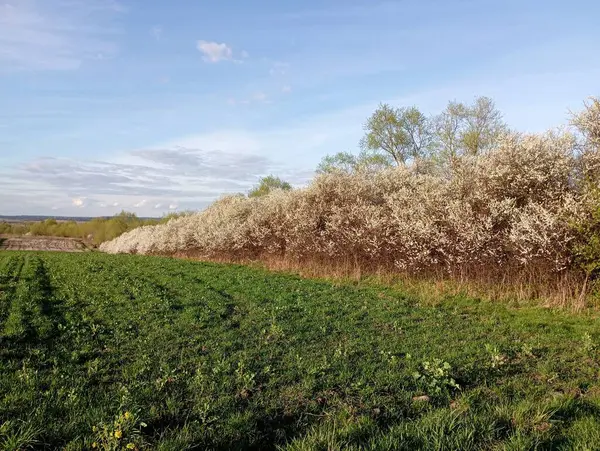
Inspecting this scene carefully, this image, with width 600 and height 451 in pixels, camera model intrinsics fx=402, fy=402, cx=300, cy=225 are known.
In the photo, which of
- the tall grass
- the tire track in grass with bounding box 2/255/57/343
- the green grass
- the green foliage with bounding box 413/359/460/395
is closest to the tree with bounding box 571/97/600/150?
the tall grass

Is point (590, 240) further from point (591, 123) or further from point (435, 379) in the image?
Result: point (435, 379)

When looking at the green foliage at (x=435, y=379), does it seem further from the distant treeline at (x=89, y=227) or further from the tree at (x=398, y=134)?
the distant treeline at (x=89, y=227)

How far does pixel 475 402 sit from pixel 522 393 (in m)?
0.96

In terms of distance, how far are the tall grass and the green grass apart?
2779 millimetres

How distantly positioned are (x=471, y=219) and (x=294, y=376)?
12.6 meters

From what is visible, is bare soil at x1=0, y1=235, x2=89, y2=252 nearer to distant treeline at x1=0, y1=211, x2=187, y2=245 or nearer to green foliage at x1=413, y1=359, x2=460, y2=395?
distant treeline at x1=0, y1=211, x2=187, y2=245

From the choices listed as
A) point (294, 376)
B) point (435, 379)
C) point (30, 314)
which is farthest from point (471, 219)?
point (30, 314)

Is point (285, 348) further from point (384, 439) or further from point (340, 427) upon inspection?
point (384, 439)

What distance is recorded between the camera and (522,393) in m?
5.79

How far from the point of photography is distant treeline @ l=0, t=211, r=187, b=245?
86.8 m

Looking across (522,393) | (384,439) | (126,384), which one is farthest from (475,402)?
(126,384)

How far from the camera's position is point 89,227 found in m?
102

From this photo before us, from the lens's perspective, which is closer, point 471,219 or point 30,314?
point 30,314

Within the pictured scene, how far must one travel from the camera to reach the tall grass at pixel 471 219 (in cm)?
1354
